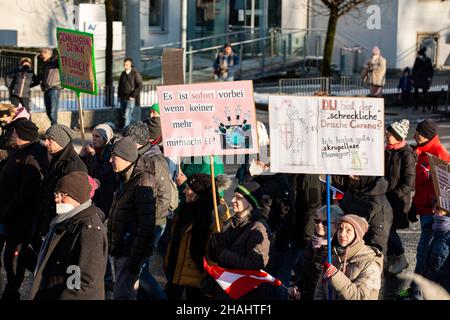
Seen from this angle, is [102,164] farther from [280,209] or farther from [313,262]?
[313,262]

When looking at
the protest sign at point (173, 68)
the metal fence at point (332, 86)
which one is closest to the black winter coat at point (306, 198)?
the protest sign at point (173, 68)

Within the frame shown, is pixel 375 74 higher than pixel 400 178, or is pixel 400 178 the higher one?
pixel 400 178

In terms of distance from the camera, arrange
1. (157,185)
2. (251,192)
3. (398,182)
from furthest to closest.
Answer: (398,182)
(157,185)
(251,192)

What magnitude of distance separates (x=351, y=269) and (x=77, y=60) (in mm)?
6692

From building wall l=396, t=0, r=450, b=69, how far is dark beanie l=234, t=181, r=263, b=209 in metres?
25.6

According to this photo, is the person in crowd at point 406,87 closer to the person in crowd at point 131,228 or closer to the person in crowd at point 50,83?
the person in crowd at point 50,83

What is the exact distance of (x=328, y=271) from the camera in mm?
7289

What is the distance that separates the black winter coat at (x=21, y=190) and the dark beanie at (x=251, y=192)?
2108 millimetres

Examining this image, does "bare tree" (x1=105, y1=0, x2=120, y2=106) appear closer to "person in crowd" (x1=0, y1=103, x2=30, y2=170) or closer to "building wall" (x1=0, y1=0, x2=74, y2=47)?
"building wall" (x1=0, y1=0, x2=74, y2=47)

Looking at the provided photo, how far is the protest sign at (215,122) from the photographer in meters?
9.06

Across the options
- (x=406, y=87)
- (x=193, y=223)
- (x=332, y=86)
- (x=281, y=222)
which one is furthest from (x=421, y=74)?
(x=193, y=223)

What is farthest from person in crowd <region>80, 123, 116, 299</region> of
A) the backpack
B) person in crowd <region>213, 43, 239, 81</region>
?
person in crowd <region>213, 43, 239, 81</region>
